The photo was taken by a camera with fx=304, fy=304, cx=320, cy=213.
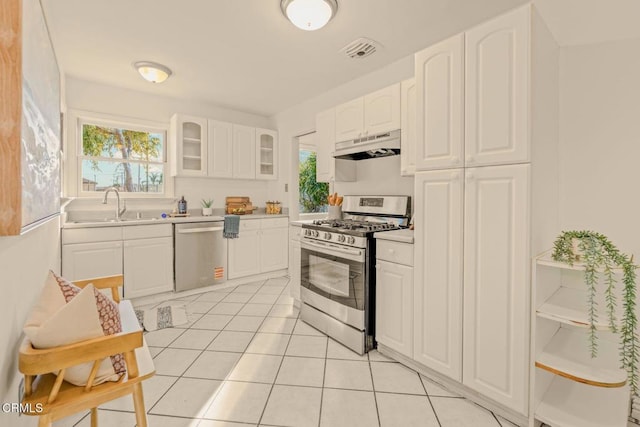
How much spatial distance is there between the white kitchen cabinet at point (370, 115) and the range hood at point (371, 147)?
5 centimetres

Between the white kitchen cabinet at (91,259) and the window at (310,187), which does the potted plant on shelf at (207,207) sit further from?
the window at (310,187)

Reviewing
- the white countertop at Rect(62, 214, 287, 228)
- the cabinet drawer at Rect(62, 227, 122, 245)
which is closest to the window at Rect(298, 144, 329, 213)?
the white countertop at Rect(62, 214, 287, 228)

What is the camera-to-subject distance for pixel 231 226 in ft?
13.0

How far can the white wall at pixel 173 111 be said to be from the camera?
3.61m

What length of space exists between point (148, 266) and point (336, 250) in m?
2.27

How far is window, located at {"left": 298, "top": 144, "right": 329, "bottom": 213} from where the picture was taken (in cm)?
561

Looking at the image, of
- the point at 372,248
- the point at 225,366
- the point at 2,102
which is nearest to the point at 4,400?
the point at 2,102

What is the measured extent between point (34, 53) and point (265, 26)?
162 centimetres

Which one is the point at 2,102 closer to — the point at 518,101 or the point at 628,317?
the point at 518,101

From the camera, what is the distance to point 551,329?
1779mm

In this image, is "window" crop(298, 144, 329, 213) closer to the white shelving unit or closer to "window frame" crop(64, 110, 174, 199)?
"window frame" crop(64, 110, 174, 199)

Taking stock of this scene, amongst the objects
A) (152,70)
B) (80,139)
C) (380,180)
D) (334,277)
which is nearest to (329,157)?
(380,180)

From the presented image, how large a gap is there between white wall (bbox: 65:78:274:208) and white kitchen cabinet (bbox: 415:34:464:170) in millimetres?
3415

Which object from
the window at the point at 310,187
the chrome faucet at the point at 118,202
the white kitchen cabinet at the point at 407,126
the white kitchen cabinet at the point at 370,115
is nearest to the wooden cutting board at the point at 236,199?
the window at the point at 310,187
